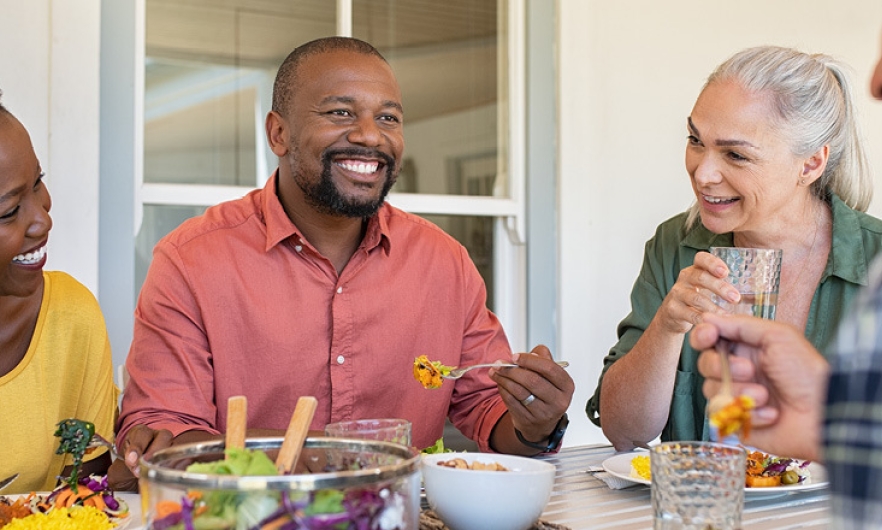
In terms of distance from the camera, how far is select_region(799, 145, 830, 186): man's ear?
6.41 feet

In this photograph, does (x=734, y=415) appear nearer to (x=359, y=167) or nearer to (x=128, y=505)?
(x=128, y=505)

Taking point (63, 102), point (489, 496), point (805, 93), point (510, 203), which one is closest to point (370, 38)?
point (510, 203)

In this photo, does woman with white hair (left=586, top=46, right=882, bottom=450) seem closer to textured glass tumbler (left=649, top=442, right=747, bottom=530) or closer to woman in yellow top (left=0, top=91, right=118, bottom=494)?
textured glass tumbler (left=649, top=442, right=747, bottom=530)

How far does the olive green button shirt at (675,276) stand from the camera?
6.38ft

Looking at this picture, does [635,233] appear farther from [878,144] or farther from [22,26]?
[22,26]

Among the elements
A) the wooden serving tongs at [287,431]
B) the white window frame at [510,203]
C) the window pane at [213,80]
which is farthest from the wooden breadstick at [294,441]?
the white window frame at [510,203]

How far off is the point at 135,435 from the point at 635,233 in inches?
81.9

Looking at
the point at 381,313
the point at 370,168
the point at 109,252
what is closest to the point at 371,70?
the point at 370,168


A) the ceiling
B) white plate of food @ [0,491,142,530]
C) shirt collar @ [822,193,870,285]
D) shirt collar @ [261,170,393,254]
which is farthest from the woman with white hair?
the ceiling

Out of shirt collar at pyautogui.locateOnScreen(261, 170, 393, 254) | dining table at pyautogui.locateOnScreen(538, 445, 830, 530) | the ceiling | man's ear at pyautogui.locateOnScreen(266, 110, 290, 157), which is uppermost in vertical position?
the ceiling

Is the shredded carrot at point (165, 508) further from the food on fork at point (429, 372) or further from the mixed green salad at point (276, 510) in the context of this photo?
the food on fork at point (429, 372)

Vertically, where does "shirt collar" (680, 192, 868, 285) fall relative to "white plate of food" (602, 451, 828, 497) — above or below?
above

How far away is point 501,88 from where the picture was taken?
3113mm

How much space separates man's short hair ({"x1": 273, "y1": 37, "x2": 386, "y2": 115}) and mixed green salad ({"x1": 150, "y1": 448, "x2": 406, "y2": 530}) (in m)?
1.47
